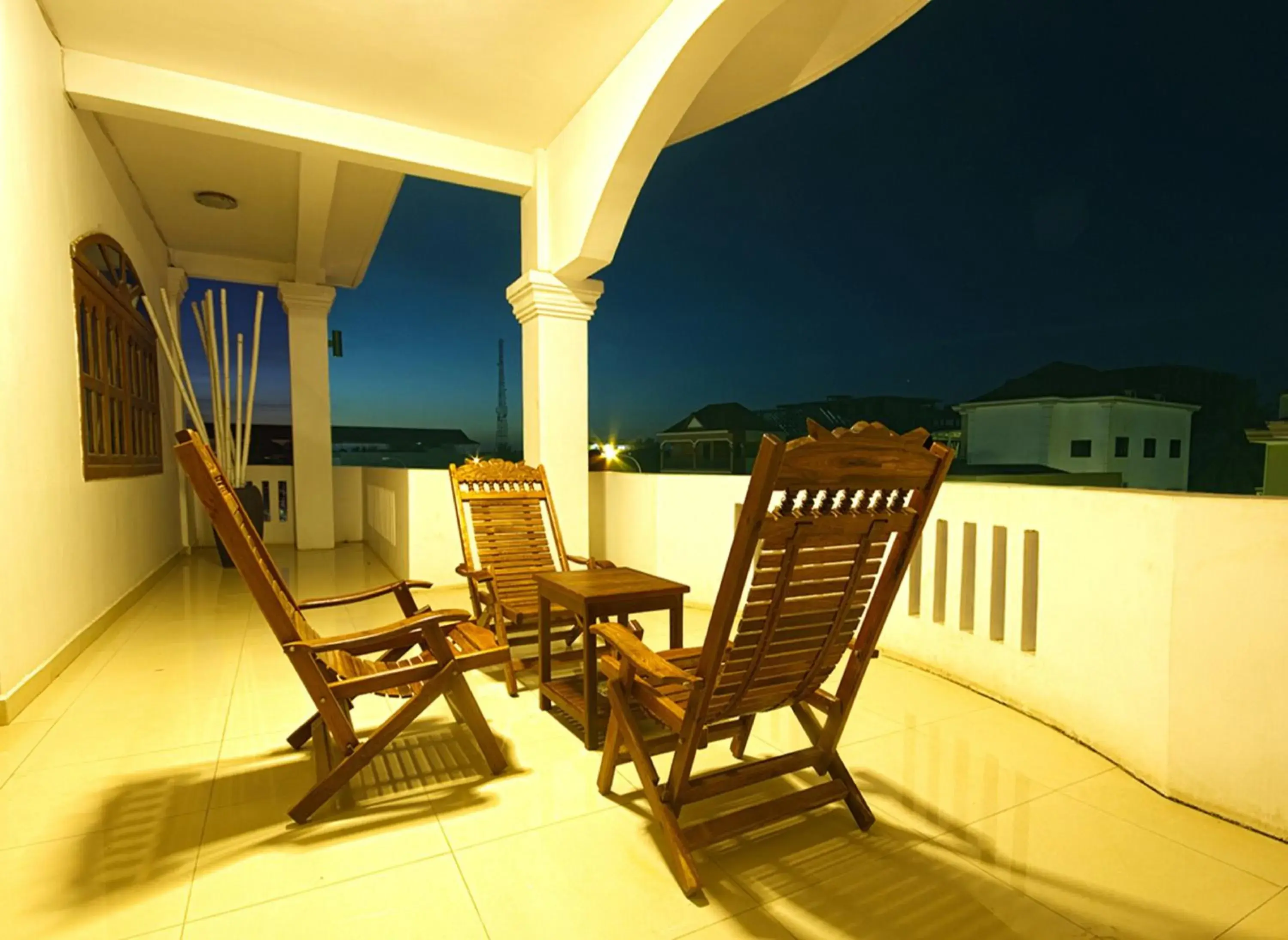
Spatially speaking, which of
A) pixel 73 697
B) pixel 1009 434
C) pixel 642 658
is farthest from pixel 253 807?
pixel 1009 434

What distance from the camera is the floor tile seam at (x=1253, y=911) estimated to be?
1.46 meters

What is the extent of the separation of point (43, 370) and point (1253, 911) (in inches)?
198

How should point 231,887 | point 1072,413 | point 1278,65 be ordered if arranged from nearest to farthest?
point 231,887 < point 1278,65 < point 1072,413

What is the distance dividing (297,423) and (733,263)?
23.8 metres

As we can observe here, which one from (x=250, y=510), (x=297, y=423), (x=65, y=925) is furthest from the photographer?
(x=297, y=423)

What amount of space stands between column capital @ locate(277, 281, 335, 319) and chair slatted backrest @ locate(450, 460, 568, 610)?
4.81m

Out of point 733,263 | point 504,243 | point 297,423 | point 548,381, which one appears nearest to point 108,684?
point 548,381

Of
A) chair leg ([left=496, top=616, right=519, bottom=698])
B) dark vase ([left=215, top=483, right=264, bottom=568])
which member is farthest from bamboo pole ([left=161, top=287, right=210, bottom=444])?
chair leg ([left=496, top=616, right=519, bottom=698])

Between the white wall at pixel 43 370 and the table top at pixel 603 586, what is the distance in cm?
227

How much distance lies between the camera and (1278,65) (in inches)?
859

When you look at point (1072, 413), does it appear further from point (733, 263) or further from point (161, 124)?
point (161, 124)

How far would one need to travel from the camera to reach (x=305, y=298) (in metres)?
7.26

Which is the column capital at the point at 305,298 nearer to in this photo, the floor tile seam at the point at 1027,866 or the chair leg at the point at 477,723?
the chair leg at the point at 477,723

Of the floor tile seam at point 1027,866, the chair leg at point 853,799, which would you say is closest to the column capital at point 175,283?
the chair leg at point 853,799
